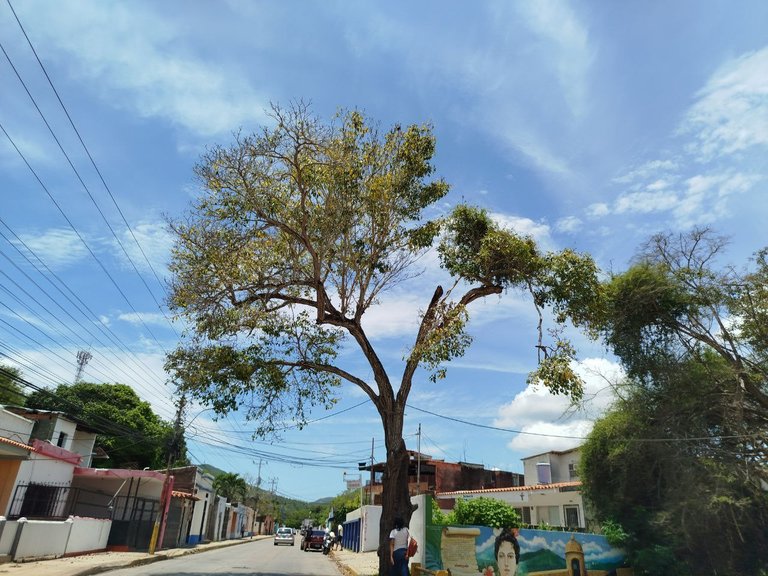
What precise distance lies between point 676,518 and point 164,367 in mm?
15083

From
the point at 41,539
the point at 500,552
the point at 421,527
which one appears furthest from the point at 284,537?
the point at 500,552

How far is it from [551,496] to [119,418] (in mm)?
35040

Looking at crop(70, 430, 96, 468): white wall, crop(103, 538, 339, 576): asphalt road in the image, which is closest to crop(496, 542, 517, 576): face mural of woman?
crop(103, 538, 339, 576): asphalt road

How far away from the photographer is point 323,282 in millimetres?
14461

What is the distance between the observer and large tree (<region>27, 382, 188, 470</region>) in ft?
140

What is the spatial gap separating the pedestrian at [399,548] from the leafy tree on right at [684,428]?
7.98 metres

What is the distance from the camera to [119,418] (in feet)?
143

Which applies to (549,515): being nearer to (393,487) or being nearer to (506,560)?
(506,560)

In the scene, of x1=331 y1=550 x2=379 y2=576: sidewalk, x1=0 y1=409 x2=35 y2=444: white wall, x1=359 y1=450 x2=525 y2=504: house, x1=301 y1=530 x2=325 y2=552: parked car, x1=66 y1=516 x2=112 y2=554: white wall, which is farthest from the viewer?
x1=359 y1=450 x2=525 y2=504: house

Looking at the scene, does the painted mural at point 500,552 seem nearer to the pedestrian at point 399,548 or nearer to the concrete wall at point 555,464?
the pedestrian at point 399,548

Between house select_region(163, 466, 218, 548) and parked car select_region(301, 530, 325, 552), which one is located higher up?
house select_region(163, 466, 218, 548)

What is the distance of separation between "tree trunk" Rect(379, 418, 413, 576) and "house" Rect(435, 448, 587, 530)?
959cm

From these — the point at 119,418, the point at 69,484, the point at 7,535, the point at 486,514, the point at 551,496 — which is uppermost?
the point at 119,418

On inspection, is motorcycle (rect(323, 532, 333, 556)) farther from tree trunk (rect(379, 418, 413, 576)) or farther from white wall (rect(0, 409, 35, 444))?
tree trunk (rect(379, 418, 413, 576))
